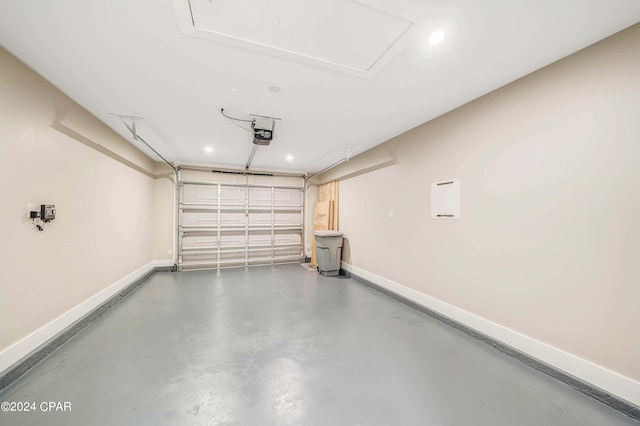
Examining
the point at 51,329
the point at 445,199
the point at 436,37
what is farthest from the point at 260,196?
the point at 436,37

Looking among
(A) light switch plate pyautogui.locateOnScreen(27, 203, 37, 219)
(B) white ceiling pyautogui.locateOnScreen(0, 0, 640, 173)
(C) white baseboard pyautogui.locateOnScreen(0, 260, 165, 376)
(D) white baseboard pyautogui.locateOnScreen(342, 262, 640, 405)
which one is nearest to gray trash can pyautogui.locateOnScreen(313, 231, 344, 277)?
(D) white baseboard pyautogui.locateOnScreen(342, 262, 640, 405)

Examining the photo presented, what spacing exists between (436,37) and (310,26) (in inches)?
35.8

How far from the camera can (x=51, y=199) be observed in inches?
85.8

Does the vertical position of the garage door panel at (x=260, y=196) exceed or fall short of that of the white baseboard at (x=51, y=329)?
it exceeds it

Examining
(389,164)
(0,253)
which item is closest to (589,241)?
(389,164)

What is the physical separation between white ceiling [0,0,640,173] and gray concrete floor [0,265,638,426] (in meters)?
2.61

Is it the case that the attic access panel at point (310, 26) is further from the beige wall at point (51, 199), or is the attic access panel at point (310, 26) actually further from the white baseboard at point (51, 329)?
the white baseboard at point (51, 329)

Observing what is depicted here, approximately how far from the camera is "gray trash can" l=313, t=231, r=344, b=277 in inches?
194

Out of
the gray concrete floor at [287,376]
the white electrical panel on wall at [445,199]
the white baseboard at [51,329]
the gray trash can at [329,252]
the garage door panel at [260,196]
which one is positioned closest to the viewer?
the gray concrete floor at [287,376]

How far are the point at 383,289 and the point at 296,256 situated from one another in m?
3.25

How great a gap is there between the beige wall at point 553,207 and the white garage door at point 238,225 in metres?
4.18

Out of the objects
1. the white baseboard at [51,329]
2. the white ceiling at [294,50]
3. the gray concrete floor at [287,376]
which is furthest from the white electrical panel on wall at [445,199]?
the white baseboard at [51,329]

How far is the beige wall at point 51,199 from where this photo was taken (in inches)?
69.6

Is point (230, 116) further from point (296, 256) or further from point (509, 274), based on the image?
point (296, 256)
